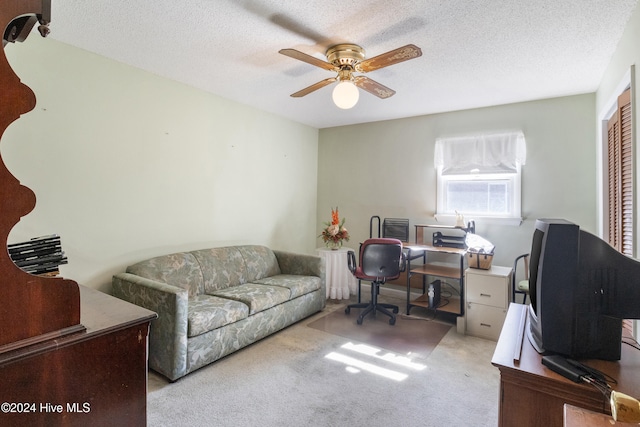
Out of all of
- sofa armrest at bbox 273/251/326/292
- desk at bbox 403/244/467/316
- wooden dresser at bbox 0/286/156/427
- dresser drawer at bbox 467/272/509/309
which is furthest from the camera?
sofa armrest at bbox 273/251/326/292

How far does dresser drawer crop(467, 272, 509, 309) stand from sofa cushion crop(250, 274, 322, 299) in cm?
166

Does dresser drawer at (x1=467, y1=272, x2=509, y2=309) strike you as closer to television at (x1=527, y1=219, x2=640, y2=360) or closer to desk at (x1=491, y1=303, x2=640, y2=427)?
desk at (x1=491, y1=303, x2=640, y2=427)

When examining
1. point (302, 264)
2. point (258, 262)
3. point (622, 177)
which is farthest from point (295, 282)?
point (622, 177)

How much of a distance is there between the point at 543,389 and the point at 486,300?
93.5 inches

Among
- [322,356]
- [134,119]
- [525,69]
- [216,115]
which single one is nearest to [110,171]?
[134,119]

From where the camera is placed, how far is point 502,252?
3.85 m

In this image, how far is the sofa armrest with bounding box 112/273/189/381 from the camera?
2344mm

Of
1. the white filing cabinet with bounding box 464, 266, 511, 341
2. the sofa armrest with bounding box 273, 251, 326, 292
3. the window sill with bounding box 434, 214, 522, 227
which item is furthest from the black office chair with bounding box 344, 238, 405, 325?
the window sill with bounding box 434, 214, 522, 227

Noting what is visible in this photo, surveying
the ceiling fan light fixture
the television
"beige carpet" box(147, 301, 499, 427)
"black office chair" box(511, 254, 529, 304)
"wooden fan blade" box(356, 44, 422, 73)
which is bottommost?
"beige carpet" box(147, 301, 499, 427)

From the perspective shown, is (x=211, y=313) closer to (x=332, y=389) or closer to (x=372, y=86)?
(x=332, y=389)

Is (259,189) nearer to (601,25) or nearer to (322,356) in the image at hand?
(322,356)

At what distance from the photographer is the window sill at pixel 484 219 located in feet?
12.3

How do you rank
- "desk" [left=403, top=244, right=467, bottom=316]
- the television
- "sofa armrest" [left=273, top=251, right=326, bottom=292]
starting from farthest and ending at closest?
"sofa armrest" [left=273, top=251, right=326, bottom=292]
"desk" [left=403, top=244, right=467, bottom=316]
the television

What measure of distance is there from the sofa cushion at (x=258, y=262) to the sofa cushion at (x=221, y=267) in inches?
2.6
